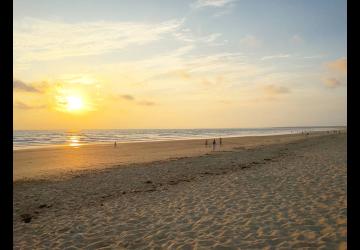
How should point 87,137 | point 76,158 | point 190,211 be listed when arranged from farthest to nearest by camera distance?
point 87,137 < point 76,158 < point 190,211

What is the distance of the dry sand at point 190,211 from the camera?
294 inches

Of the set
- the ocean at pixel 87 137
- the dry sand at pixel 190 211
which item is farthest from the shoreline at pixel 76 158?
the ocean at pixel 87 137

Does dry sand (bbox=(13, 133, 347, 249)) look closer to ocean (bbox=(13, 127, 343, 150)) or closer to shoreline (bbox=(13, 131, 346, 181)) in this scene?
shoreline (bbox=(13, 131, 346, 181))

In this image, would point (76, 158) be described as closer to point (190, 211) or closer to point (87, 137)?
point (190, 211)

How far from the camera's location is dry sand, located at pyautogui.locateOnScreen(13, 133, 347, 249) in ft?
24.5

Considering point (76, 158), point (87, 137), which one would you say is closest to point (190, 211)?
point (76, 158)

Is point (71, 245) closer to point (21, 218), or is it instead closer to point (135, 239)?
point (135, 239)

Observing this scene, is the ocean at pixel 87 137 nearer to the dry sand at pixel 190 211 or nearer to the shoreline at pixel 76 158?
the shoreline at pixel 76 158

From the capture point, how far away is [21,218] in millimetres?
10453

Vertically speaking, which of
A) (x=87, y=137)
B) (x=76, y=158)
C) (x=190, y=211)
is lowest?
(x=76, y=158)

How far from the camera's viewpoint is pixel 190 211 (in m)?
10.1
